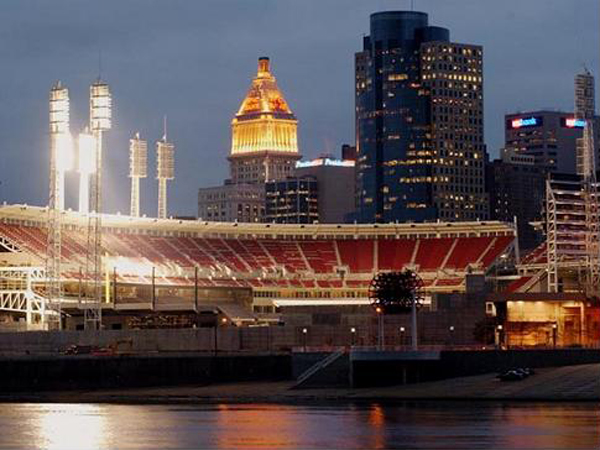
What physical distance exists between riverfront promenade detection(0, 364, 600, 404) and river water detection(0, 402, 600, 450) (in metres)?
4.88

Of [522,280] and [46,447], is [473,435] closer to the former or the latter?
[46,447]

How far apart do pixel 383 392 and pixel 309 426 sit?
27.3 meters

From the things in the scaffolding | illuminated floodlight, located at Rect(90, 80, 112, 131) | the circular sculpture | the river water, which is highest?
illuminated floodlight, located at Rect(90, 80, 112, 131)

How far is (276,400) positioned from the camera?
10831 cm

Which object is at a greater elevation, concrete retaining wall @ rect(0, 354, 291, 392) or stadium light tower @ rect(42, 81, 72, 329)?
stadium light tower @ rect(42, 81, 72, 329)

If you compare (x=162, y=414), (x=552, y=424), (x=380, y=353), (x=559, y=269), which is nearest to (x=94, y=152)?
(x=559, y=269)

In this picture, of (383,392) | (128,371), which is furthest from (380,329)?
(128,371)

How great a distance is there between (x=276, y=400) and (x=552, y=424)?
1252 inches

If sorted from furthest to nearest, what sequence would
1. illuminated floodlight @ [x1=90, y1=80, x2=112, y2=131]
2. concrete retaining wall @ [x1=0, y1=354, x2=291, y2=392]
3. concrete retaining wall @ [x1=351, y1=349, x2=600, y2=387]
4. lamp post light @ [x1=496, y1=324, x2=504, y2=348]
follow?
illuminated floodlight @ [x1=90, y1=80, x2=112, y2=131]
lamp post light @ [x1=496, y1=324, x2=504, y2=348]
concrete retaining wall @ [x1=0, y1=354, x2=291, y2=392]
concrete retaining wall @ [x1=351, y1=349, x2=600, y2=387]

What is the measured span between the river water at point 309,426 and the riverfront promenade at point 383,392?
4.88m

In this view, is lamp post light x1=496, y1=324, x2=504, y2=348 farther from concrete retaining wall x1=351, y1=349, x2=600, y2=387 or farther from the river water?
the river water

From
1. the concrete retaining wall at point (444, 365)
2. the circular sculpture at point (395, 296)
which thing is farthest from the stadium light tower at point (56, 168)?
the concrete retaining wall at point (444, 365)

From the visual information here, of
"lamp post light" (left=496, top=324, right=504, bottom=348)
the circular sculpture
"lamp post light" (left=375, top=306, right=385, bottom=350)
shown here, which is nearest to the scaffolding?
the circular sculpture

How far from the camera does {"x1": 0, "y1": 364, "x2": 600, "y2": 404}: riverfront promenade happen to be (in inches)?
3993
